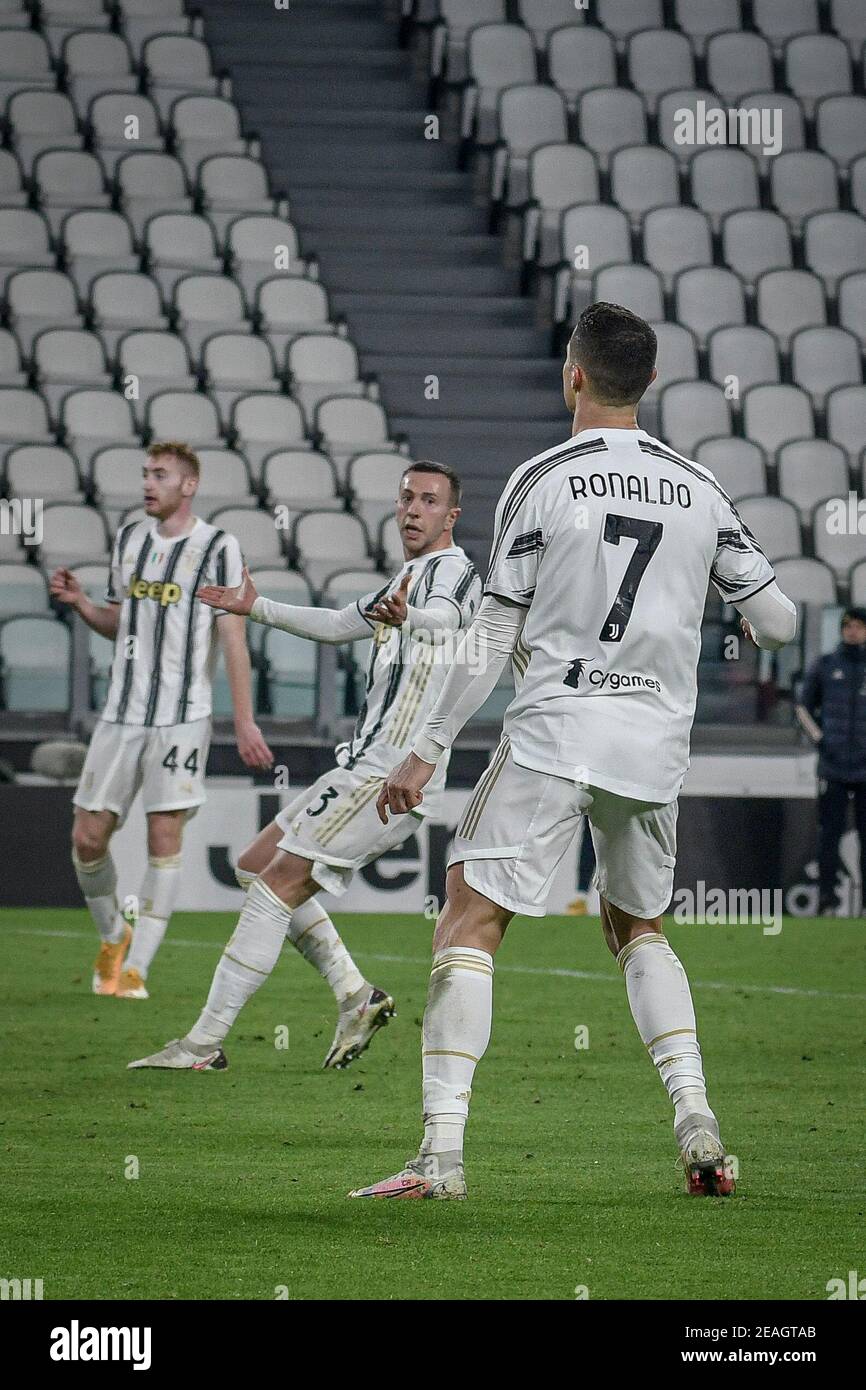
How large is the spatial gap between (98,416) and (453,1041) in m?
12.1

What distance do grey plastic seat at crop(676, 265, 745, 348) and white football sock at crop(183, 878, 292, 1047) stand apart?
1164 centimetres

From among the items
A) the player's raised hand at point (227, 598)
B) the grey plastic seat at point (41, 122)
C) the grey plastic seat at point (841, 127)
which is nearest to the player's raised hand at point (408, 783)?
the player's raised hand at point (227, 598)

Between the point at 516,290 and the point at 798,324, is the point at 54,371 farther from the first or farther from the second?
the point at 798,324

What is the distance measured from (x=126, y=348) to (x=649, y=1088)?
11.1 metres

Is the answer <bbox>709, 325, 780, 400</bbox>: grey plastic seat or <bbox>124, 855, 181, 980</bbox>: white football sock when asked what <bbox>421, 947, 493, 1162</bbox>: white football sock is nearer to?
<bbox>124, 855, 181, 980</bbox>: white football sock

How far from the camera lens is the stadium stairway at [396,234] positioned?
54.8ft

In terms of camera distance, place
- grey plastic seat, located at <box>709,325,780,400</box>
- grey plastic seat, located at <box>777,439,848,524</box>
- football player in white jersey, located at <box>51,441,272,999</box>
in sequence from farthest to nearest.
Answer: grey plastic seat, located at <box>709,325,780,400</box> → grey plastic seat, located at <box>777,439,848,524</box> → football player in white jersey, located at <box>51,441,272,999</box>

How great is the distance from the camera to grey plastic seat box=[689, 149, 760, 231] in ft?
59.5

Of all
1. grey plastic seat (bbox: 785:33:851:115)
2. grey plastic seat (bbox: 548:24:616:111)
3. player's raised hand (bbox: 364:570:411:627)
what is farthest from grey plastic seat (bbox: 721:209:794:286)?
player's raised hand (bbox: 364:570:411:627)

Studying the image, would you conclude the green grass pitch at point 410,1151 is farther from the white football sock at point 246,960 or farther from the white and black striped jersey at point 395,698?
the white and black striped jersey at point 395,698

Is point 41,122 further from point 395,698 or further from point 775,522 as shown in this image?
point 395,698

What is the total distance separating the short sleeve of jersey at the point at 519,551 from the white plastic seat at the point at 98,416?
37.9 ft

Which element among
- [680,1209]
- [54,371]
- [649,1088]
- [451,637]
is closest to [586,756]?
[680,1209]

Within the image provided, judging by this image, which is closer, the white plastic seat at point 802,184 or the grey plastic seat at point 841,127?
the white plastic seat at point 802,184
